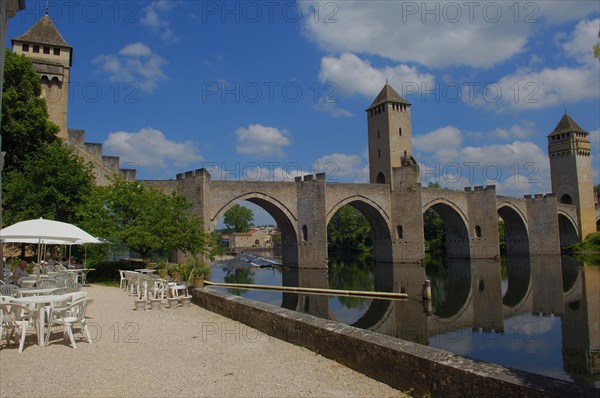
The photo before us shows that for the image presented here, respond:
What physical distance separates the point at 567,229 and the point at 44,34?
5340 cm

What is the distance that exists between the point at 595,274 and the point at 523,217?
21.6m

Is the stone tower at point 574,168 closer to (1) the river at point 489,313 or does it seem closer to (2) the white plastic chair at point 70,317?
(1) the river at point 489,313

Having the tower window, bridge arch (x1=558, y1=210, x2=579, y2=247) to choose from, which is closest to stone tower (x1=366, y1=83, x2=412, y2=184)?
bridge arch (x1=558, y1=210, x2=579, y2=247)

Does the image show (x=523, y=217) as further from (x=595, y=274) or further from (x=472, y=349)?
(x=472, y=349)

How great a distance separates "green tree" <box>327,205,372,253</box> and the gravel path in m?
48.4

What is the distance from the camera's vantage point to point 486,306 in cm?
1653

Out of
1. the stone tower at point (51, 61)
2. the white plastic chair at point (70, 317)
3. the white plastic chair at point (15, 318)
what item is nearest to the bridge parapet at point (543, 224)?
the stone tower at point (51, 61)

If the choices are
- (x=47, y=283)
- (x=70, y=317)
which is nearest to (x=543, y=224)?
(x=47, y=283)

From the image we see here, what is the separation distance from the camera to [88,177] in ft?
56.0

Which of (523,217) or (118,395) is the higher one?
(523,217)

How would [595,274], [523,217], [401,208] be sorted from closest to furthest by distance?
[595,274] → [401,208] → [523,217]

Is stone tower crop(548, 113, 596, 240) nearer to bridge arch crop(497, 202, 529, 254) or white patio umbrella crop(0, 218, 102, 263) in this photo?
bridge arch crop(497, 202, 529, 254)

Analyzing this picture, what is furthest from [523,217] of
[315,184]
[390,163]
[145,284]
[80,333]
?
[80,333]

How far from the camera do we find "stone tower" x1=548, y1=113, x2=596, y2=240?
169 ft
